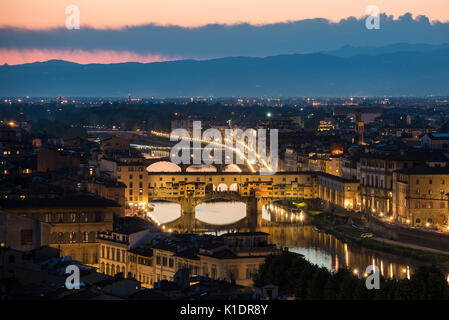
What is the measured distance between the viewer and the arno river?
1772 cm

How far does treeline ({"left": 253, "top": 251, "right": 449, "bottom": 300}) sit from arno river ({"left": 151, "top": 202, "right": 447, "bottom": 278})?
341 centimetres

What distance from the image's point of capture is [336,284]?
11.8 m

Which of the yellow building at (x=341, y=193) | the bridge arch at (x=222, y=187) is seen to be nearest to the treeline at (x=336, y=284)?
the yellow building at (x=341, y=193)

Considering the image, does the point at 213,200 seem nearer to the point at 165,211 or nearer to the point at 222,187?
the point at 222,187

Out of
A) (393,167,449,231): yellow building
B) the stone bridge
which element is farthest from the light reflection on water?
(393,167,449,231): yellow building

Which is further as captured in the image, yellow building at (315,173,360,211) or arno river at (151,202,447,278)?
yellow building at (315,173,360,211)

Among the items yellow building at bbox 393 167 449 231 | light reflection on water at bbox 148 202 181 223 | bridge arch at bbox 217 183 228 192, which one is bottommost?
light reflection on water at bbox 148 202 181 223

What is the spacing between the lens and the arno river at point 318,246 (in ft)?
58.1

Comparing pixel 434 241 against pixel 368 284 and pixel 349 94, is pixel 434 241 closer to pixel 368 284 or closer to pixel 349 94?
pixel 368 284

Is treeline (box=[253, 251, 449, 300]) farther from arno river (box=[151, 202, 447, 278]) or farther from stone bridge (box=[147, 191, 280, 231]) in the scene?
stone bridge (box=[147, 191, 280, 231])

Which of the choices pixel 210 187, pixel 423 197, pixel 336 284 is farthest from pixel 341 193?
pixel 336 284

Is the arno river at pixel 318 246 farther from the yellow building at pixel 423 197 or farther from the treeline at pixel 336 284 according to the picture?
the treeline at pixel 336 284

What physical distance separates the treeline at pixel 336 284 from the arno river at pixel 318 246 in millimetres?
3411

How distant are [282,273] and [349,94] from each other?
156 meters
